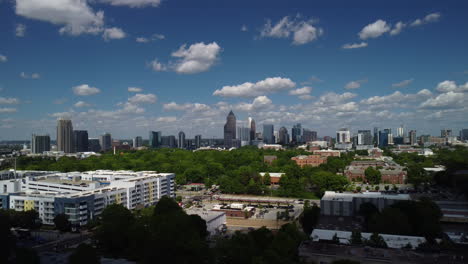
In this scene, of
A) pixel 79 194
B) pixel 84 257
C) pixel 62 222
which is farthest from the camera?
pixel 79 194

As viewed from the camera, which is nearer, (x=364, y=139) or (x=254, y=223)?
(x=254, y=223)

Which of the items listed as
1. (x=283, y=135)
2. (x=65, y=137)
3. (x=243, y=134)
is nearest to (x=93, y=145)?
(x=65, y=137)

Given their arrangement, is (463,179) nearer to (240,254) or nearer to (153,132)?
(240,254)

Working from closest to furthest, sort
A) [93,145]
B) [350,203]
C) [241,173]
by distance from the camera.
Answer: [350,203], [241,173], [93,145]

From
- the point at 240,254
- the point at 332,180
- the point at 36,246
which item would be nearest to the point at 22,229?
the point at 36,246

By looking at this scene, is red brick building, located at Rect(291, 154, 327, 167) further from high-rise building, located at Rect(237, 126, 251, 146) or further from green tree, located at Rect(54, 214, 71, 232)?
high-rise building, located at Rect(237, 126, 251, 146)

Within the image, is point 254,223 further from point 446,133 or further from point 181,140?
point 446,133
